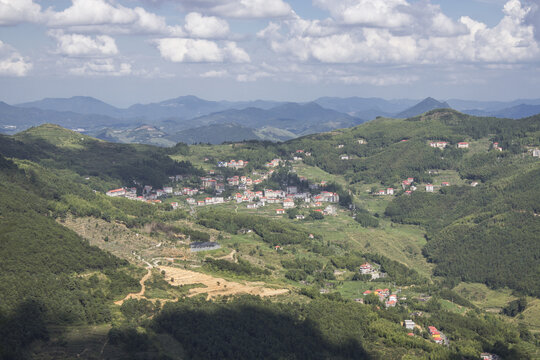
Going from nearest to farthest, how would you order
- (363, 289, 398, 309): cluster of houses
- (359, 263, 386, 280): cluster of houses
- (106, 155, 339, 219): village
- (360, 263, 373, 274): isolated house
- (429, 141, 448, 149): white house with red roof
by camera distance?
(363, 289, 398, 309): cluster of houses < (359, 263, 386, 280): cluster of houses < (360, 263, 373, 274): isolated house < (106, 155, 339, 219): village < (429, 141, 448, 149): white house with red roof

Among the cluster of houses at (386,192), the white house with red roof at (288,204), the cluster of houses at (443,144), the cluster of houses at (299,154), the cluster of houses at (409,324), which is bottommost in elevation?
the cluster of houses at (409,324)

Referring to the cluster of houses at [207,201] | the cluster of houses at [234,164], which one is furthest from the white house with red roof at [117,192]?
the cluster of houses at [234,164]

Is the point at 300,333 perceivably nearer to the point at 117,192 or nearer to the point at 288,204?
the point at 288,204

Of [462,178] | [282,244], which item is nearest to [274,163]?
[462,178]

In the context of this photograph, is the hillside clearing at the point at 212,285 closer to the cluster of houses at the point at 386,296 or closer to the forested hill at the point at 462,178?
the cluster of houses at the point at 386,296

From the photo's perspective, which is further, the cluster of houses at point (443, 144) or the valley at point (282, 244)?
the cluster of houses at point (443, 144)

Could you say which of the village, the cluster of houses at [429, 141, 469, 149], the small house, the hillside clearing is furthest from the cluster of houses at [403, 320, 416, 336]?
the cluster of houses at [429, 141, 469, 149]

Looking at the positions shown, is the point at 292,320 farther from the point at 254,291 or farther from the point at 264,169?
the point at 264,169

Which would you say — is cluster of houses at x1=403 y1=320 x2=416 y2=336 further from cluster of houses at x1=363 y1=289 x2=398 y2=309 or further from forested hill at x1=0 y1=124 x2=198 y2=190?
forested hill at x1=0 y1=124 x2=198 y2=190

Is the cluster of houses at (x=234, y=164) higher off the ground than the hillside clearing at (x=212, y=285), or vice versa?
the cluster of houses at (x=234, y=164)

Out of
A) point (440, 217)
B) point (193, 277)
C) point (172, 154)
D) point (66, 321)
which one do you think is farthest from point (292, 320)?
point (172, 154)
